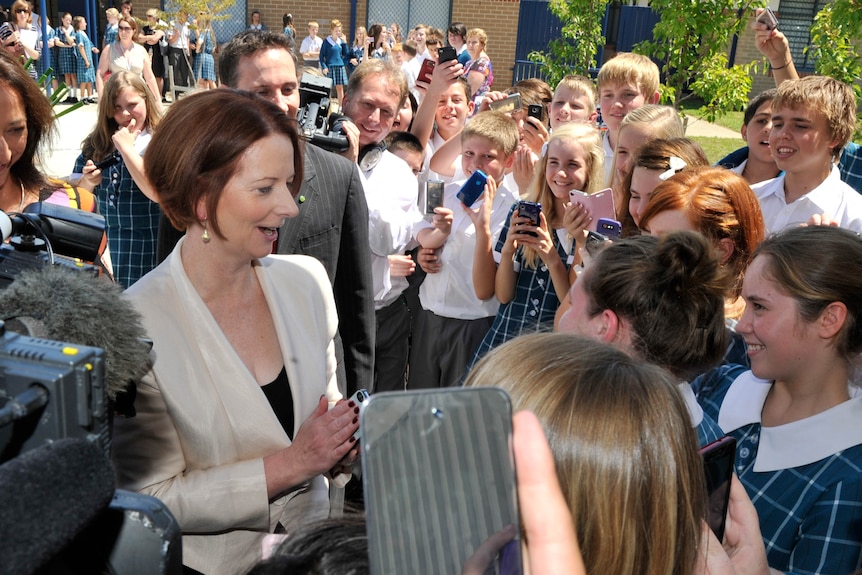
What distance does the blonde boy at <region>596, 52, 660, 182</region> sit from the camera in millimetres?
5102

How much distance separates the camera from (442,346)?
13.4ft

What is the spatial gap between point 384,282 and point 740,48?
18939 millimetres

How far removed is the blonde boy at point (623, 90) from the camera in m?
5.10

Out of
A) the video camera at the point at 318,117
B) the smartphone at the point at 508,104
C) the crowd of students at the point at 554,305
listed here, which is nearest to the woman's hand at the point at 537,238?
the crowd of students at the point at 554,305

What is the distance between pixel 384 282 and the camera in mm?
4066

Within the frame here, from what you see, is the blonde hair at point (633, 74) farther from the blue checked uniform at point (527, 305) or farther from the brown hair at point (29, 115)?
the brown hair at point (29, 115)

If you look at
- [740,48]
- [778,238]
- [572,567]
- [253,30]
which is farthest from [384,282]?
[740,48]

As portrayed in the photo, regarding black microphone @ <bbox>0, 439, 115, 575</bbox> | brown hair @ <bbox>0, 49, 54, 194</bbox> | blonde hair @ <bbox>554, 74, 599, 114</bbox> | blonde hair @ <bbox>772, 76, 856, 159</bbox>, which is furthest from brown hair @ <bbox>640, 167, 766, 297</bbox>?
blonde hair @ <bbox>554, 74, 599, 114</bbox>

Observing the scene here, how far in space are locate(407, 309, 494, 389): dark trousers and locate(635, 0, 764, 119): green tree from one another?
3694 mm

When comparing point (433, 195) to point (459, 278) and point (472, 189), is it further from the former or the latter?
point (459, 278)

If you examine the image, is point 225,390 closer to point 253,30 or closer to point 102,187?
point 253,30

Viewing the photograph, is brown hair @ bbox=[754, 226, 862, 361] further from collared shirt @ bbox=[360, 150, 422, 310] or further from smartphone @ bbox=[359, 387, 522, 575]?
collared shirt @ bbox=[360, 150, 422, 310]

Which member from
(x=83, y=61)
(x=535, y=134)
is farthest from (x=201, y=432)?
(x=83, y=61)

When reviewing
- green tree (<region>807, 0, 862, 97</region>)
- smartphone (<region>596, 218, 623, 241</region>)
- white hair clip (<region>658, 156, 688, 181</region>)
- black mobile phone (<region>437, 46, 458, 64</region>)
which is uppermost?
green tree (<region>807, 0, 862, 97</region>)
